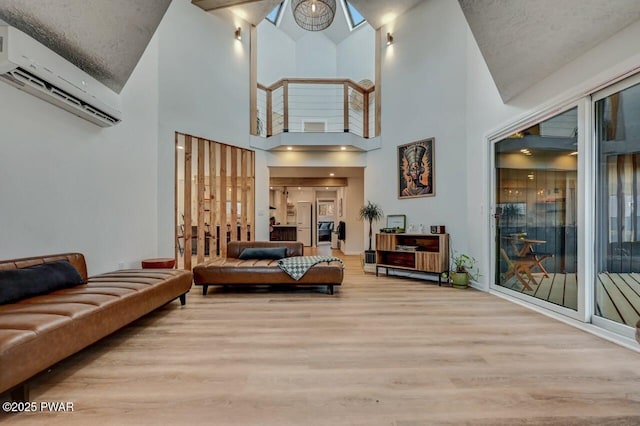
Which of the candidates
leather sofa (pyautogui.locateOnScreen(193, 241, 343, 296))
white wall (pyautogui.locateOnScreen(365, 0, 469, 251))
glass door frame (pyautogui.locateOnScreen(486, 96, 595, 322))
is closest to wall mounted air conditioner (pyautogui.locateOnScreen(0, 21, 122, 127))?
leather sofa (pyautogui.locateOnScreen(193, 241, 343, 296))

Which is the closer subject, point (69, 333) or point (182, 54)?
point (69, 333)

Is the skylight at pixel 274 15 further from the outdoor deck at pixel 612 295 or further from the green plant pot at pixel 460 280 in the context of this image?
the outdoor deck at pixel 612 295

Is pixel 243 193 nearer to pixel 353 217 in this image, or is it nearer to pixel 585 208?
pixel 353 217

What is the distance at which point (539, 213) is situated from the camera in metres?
3.35

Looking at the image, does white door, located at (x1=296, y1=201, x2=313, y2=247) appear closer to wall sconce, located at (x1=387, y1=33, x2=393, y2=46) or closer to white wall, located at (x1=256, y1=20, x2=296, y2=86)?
white wall, located at (x1=256, y1=20, x2=296, y2=86)

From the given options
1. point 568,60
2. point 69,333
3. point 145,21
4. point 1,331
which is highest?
point 145,21

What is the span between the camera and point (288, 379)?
1831mm

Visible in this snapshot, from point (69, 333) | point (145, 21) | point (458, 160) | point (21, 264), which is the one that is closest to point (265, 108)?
point (145, 21)

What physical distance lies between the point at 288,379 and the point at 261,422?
1.29 ft

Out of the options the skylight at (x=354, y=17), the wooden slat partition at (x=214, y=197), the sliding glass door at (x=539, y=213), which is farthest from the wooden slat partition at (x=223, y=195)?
the skylight at (x=354, y=17)

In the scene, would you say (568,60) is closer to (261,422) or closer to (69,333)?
(261,422)

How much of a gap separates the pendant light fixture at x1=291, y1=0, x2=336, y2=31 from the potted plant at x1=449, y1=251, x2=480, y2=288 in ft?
16.7

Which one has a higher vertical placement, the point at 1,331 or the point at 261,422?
the point at 1,331

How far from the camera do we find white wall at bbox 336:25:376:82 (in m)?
8.34
